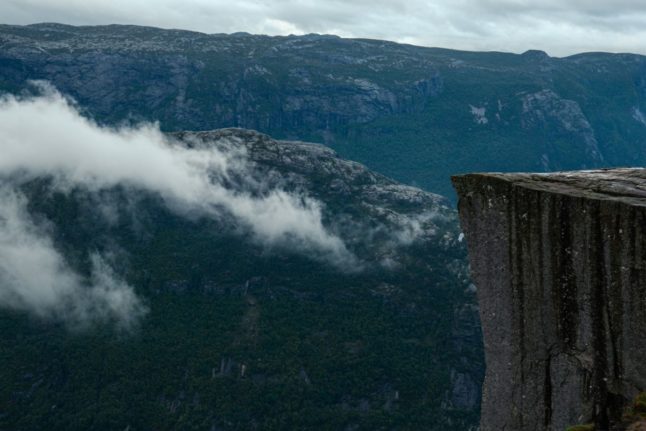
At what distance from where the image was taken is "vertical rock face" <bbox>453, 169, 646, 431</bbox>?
84.6 ft

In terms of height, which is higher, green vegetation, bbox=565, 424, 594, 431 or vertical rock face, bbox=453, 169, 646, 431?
vertical rock face, bbox=453, 169, 646, 431

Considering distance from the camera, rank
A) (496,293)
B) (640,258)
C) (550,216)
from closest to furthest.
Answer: (640,258) < (550,216) < (496,293)

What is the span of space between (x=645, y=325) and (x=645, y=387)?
2256 mm

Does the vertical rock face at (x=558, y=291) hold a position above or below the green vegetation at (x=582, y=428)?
above

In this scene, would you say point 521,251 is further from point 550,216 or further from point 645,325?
point 645,325

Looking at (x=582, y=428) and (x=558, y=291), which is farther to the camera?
(x=558, y=291)

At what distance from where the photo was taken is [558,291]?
2722cm

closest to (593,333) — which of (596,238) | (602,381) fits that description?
(602,381)

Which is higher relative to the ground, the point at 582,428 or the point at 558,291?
the point at 558,291

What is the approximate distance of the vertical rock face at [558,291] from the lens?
25797 mm

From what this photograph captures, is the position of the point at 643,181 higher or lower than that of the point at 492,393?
higher

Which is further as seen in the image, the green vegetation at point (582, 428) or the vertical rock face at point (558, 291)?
the vertical rock face at point (558, 291)

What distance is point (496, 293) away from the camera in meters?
28.8

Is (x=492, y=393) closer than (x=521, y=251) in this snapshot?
No
